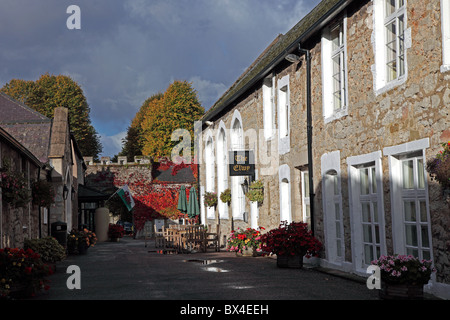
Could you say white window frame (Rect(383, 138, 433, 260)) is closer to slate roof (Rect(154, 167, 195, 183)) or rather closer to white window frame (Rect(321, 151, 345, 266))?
white window frame (Rect(321, 151, 345, 266))

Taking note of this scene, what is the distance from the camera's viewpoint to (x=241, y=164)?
1636 cm

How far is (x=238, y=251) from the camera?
1611 cm

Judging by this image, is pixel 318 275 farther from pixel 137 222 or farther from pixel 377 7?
pixel 137 222

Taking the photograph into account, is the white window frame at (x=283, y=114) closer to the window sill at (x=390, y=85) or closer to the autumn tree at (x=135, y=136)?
the window sill at (x=390, y=85)

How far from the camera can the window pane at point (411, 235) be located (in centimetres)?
860

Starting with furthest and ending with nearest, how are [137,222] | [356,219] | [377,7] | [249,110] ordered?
[137,222], [249,110], [356,219], [377,7]

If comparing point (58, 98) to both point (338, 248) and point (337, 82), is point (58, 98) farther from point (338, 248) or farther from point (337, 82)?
point (338, 248)

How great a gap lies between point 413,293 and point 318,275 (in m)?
3.70

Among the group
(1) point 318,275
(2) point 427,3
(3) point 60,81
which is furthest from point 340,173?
(3) point 60,81

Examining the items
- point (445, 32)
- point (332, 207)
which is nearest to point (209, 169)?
point (332, 207)

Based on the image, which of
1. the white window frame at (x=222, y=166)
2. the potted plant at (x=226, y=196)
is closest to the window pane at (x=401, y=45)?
the potted plant at (x=226, y=196)

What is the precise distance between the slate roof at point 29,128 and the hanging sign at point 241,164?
257 inches

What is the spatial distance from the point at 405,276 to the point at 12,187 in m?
7.73
